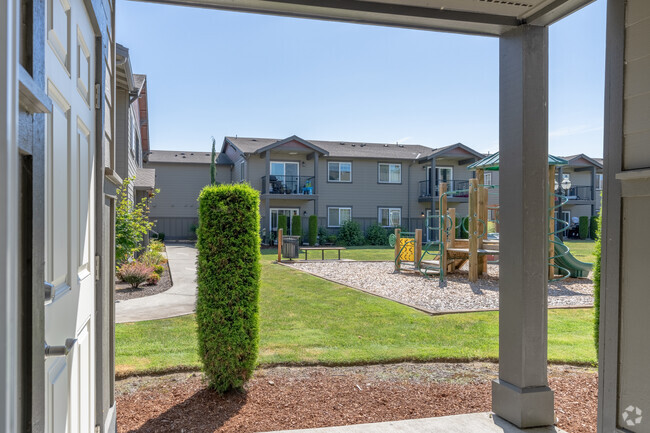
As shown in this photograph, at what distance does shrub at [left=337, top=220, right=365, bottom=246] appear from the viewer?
25.7m

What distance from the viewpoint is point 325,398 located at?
13.3 feet

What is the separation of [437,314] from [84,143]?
255 inches

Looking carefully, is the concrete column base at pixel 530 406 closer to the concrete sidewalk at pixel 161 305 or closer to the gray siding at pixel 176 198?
the concrete sidewalk at pixel 161 305

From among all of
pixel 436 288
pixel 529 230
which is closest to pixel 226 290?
pixel 529 230

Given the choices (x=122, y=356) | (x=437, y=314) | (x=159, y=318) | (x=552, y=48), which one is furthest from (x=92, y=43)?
(x=437, y=314)

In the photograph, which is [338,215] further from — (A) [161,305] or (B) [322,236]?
(A) [161,305]

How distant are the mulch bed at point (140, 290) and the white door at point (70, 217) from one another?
6.76 metres

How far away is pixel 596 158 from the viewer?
1289 inches

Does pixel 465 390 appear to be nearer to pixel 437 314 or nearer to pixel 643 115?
pixel 643 115

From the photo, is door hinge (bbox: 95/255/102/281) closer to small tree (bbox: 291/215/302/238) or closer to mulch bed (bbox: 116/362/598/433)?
mulch bed (bbox: 116/362/598/433)

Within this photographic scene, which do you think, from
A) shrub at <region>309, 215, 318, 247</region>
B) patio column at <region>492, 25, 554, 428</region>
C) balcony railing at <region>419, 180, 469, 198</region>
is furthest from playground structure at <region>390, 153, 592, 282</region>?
balcony railing at <region>419, 180, 469, 198</region>

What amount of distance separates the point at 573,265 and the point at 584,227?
20.4 metres

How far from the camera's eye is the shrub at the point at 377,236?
2631 centimetres

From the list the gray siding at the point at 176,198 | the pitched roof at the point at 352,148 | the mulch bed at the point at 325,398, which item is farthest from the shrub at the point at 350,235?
the mulch bed at the point at 325,398
